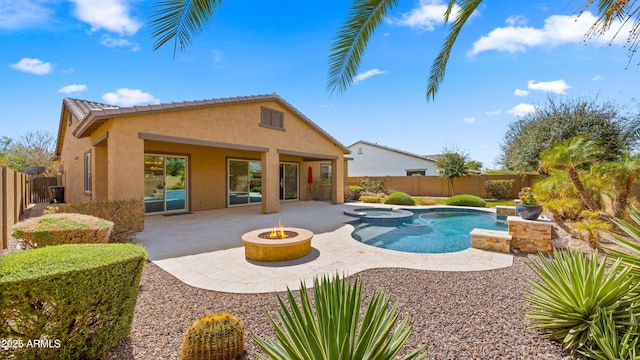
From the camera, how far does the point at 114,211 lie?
24.5 feet

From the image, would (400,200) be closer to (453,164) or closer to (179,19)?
(453,164)

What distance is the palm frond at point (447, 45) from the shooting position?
404cm

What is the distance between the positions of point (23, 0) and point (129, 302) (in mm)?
3968

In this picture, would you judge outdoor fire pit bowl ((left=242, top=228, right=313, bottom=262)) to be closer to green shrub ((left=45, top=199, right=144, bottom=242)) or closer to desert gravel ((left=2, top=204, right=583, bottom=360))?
desert gravel ((left=2, top=204, right=583, bottom=360))

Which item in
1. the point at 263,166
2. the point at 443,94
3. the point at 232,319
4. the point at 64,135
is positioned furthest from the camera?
the point at 64,135

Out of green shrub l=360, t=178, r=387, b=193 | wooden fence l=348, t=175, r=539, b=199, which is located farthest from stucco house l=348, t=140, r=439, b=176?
wooden fence l=348, t=175, r=539, b=199

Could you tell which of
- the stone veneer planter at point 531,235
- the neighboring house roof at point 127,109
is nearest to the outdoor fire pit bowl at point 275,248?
the stone veneer planter at point 531,235

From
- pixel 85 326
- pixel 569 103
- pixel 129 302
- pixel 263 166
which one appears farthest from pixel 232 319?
pixel 569 103

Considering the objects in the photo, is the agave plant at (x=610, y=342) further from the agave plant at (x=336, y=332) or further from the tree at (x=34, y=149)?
the tree at (x=34, y=149)

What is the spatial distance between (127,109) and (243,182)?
7866 millimetres

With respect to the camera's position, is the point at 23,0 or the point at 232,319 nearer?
the point at 232,319

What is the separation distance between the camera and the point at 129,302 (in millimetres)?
2980

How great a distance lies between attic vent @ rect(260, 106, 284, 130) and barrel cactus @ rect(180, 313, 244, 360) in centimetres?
1093

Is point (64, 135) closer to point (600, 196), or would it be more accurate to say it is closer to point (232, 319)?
point (232, 319)
